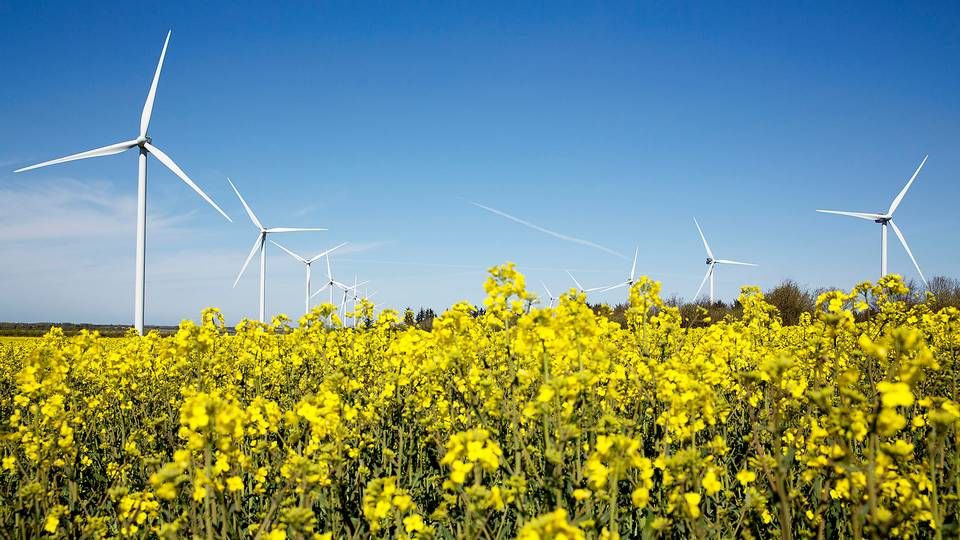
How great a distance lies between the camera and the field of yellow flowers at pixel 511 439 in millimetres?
2775

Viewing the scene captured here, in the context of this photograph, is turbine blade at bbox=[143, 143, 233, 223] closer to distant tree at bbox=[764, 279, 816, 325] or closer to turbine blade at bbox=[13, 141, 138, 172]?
turbine blade at bbox=[13, 141, 138, 172]

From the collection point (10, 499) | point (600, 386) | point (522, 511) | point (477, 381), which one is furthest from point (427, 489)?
point (10, 499)

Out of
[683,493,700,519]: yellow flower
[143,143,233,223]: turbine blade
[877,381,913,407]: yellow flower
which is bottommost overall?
[683,493,700,519]: yellow flower

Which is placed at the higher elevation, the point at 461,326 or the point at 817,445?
the point at 461,326

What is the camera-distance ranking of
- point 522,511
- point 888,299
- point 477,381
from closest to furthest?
point 522,511 → point 477,381 → point 888,299

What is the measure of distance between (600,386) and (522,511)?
10.1ft

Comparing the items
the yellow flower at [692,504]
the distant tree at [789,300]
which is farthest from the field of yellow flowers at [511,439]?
the distant tree at [789,300]

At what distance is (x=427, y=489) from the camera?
512cm

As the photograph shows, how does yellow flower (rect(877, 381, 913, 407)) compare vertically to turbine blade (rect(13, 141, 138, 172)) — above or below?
below

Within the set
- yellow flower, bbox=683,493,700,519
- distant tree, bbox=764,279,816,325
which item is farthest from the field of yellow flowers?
distant tree, bbox=764,279,816,325

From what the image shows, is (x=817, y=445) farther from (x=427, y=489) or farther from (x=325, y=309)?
(x=325, y=309)

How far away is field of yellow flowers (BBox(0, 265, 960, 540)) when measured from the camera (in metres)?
2.78

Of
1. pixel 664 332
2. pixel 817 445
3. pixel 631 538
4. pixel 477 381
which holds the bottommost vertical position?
pixel 631 538

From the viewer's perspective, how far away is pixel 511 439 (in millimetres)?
4887
